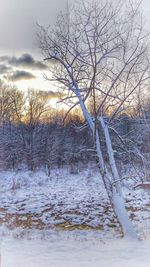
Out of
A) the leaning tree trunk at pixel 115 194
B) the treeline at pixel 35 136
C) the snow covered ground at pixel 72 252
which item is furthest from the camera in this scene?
the treeline at pixel 35 136

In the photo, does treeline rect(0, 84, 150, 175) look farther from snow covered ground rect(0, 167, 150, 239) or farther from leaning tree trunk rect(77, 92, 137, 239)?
leaning tree trunk rect(77, 92, 137, 239)

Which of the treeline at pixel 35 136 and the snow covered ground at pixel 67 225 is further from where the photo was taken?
the treeline at pixel 35 136

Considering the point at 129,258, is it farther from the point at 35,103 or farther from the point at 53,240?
the point at 35,103

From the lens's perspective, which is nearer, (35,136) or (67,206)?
(67,206)

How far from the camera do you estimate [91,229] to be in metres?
12.1

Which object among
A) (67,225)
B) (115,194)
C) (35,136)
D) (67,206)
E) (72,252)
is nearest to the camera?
(72,252)

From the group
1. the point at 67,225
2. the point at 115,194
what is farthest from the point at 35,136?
the point at 115,194

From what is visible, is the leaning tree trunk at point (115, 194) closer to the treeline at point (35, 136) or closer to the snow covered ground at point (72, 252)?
the snow covered ground at point (72, 252)

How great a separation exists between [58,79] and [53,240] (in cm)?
491

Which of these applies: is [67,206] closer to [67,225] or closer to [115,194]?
[67,225]

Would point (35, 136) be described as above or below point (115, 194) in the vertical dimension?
above

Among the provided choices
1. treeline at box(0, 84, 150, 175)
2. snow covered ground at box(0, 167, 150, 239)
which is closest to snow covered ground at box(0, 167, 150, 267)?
snow covered ground at box(0, 167, 150, 239)

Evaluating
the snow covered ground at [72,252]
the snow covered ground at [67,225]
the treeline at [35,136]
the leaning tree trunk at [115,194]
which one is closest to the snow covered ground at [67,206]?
the snow covered ground at [67,225]

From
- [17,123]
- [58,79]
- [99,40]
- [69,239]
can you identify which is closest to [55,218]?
[69,239]
